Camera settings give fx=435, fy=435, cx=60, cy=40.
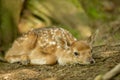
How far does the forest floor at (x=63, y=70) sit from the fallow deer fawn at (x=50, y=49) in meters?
0.13

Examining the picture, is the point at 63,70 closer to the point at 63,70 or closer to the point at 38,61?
the point at 63,70

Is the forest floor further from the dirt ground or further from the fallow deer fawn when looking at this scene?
the fallow deer fawn

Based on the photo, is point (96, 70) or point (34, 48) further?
point (34, 48)

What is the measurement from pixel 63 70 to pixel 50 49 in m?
0.68

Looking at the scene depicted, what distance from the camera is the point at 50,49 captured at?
26.1 feet

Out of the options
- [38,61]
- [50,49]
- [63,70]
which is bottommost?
[63,70]

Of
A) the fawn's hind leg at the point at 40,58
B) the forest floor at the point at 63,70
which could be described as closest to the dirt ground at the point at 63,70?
the forest floor at the point at 63,70

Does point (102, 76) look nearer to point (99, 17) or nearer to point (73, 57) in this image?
point (73, 57)

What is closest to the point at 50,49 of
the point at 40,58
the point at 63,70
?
the point at 40,58

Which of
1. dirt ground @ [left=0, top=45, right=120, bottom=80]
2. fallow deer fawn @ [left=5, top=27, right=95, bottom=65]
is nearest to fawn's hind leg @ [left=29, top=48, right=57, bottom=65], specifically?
fallow deer fawn @ [left=5, top=27, right=95, bottom=65]

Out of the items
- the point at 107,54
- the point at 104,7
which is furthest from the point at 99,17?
the point at 107,54

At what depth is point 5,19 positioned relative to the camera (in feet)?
39.3

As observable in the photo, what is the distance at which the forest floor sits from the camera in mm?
6973

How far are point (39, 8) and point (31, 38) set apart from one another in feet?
17.4
